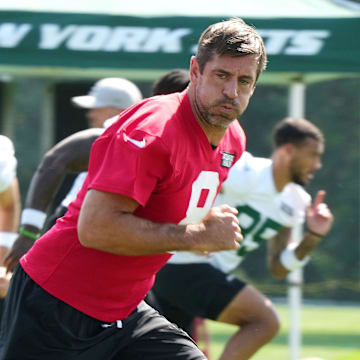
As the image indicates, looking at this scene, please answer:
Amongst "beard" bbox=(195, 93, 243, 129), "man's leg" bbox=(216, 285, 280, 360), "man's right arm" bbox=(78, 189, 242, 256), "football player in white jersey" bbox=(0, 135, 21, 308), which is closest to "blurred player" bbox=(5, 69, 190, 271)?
"football player in white jersey" bbox=(0, 135, 21, 308)

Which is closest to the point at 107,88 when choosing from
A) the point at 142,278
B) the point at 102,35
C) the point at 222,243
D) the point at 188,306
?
the point at 102,35

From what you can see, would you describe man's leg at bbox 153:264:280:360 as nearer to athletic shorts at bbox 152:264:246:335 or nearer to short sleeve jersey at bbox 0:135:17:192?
athletic shorts at bbox 152:264:246:335

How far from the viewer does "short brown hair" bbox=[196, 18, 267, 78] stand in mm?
3248

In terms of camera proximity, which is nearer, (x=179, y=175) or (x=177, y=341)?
(x=179, y=175)

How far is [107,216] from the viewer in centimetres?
305

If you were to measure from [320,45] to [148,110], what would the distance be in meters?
2.77

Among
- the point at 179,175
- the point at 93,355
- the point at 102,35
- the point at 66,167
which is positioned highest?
the point at 102,35

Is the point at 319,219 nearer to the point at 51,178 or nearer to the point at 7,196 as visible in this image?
the point at 51,178

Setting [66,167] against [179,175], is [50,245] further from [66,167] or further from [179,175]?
[66,167]

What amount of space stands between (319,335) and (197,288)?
170 inches

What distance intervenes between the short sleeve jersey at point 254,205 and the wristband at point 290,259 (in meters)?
0.15

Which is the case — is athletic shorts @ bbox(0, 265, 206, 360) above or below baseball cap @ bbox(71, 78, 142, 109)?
below

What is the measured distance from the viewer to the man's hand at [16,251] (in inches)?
180

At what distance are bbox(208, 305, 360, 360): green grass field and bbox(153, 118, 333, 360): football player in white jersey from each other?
2.11m
